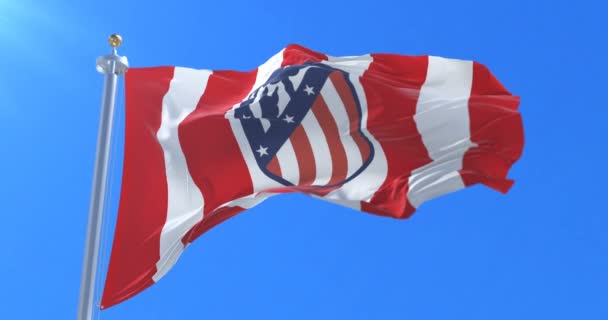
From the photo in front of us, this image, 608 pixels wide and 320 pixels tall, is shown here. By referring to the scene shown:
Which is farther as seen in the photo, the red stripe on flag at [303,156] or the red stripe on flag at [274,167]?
the red stripe on flag at [303,156]

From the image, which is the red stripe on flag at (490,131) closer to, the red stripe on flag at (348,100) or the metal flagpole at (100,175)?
the red stripe on flag at (348,100)

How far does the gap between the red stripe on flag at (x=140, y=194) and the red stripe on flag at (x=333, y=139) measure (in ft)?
7.90

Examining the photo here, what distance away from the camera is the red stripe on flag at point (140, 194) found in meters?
11.5

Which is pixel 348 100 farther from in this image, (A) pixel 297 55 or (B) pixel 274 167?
(B) pixel 274 167

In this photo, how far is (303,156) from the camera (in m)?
14.2

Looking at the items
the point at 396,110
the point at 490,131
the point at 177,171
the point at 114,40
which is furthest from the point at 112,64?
the point at 490,131

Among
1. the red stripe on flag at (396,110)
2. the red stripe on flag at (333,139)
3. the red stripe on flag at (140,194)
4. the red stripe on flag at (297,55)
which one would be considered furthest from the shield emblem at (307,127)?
the red stripe on flag at (140,194)

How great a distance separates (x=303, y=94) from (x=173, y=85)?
2.05 m

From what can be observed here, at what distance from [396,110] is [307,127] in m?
1.44

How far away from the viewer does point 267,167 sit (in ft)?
45.4

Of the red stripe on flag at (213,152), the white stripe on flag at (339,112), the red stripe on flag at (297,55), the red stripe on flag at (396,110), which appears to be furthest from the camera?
the red stripe on flag at (297,55)

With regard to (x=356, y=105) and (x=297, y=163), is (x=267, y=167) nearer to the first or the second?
(x=297, y=163)

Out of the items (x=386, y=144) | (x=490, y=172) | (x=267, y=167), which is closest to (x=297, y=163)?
(x=267, y=167)

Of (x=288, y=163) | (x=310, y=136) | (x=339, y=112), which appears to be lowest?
(x=288, y=163)
